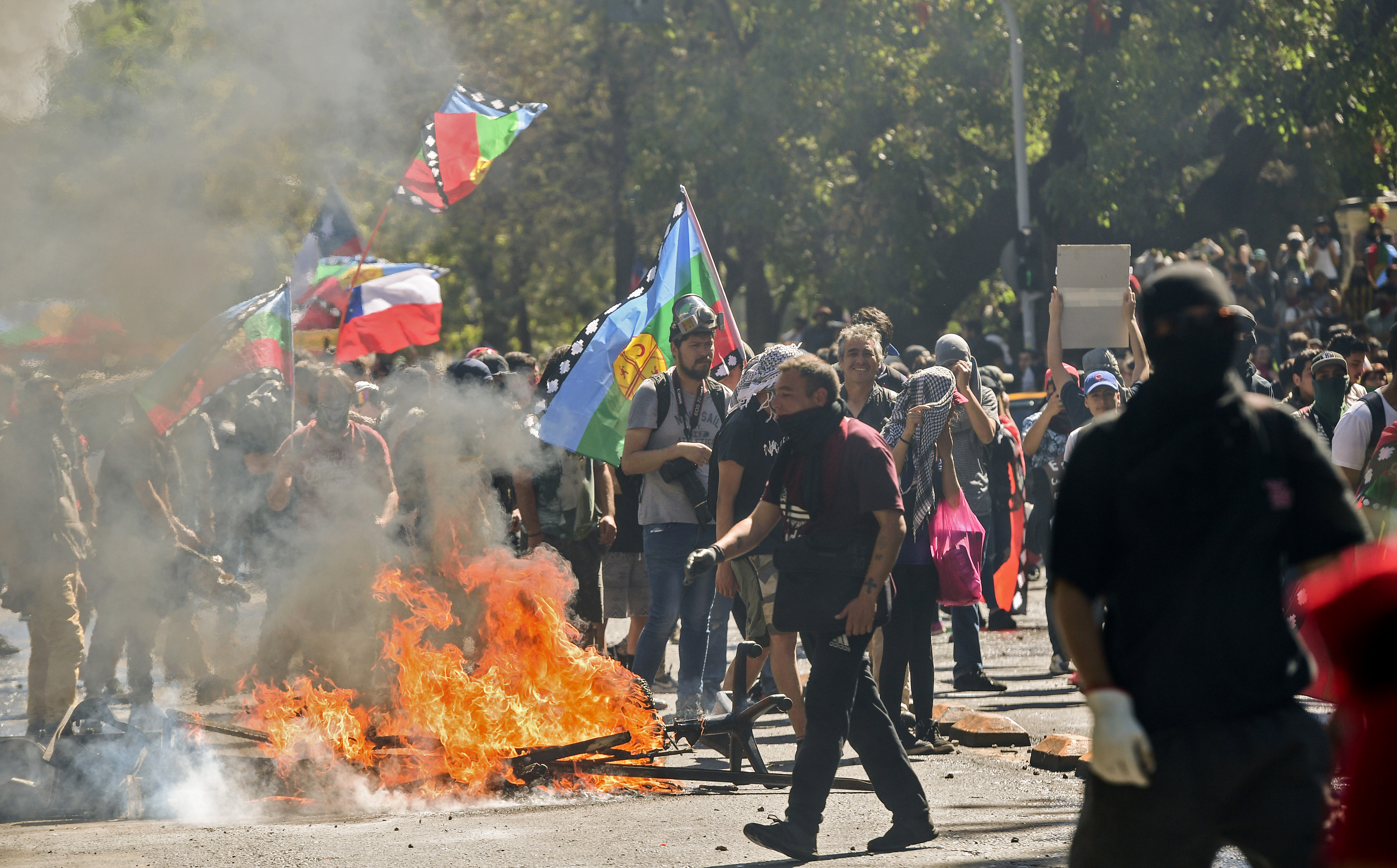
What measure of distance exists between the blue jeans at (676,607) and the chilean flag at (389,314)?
8657mm

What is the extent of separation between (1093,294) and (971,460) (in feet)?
4.17

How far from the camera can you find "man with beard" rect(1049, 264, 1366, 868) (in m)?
2.86

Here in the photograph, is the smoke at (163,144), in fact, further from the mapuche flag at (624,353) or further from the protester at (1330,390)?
the protester at (1330,390)

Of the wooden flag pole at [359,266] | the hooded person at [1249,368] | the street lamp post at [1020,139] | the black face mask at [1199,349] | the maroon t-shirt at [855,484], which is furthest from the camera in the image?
the street lamp post at [1020,139]

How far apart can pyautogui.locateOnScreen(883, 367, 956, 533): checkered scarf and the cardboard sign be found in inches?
47.7

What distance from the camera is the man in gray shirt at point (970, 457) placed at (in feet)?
27.5

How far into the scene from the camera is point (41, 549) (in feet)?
25.6

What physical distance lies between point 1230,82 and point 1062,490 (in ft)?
55.5

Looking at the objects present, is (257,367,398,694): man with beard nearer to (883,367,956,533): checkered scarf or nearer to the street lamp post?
(883,367,956,533): checkered scarf

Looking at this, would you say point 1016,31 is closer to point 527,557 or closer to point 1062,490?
point 527,557

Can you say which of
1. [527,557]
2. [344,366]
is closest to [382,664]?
[527,557]

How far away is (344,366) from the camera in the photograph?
1422 centimetres

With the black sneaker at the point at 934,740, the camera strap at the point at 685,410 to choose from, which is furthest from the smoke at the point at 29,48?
the black sneaker at the point at 934,740

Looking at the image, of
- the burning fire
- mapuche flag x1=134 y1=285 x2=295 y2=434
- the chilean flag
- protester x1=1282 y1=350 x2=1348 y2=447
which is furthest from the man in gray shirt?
the chilean flag
